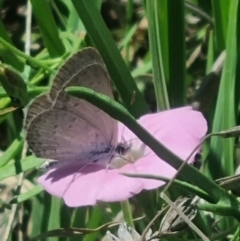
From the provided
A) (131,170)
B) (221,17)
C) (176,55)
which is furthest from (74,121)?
(221,17)

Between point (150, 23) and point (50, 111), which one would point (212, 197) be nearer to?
point (50, 111)

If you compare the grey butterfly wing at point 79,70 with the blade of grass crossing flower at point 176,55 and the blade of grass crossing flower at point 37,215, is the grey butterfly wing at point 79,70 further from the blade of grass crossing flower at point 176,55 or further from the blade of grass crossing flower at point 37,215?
the blade of grass crossing flower at point 37,215

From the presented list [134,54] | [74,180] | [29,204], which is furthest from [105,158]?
[134,54]

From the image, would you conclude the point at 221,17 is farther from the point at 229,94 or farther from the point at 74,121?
the point at 74,121

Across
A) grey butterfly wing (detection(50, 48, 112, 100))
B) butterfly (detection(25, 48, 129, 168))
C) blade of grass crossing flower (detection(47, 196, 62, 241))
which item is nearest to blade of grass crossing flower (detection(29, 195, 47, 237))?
blade of grass crossing flower (detection(47, 196, 62, 241))

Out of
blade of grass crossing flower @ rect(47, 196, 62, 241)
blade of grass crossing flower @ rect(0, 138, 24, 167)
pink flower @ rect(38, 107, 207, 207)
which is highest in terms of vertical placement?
pink flower @ rect(38, 107, 207, 207)

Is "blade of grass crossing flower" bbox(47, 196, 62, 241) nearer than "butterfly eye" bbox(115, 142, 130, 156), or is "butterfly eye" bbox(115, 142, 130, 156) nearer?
"butterfly eye" bbox(115, 142, 130, 156)

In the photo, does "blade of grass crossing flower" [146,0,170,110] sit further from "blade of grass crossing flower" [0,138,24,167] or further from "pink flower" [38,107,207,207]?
"blade of grass crossing flower" [0,138,24,167]
